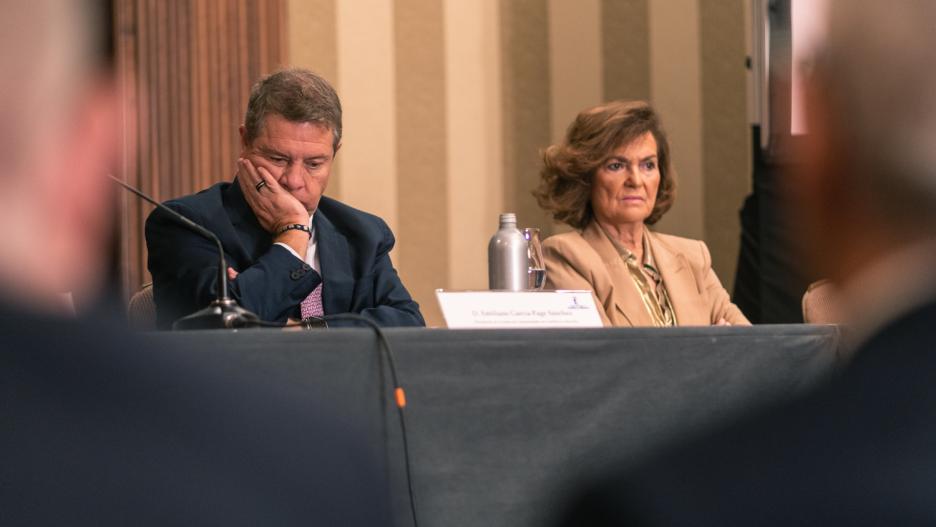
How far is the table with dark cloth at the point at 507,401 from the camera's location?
135 cm

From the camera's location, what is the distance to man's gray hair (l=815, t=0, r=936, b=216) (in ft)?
1.77

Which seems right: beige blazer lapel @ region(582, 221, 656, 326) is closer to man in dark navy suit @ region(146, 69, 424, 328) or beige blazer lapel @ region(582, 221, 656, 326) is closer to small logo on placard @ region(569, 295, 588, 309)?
man in dark navy suit @ region(146, 69, 424, 328)

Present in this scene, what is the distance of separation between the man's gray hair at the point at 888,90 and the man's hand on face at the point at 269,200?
182cm

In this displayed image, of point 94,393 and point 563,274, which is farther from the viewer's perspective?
point 563,274

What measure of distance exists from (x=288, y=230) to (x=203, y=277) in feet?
0.69

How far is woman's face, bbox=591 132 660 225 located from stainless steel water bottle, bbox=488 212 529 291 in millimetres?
921

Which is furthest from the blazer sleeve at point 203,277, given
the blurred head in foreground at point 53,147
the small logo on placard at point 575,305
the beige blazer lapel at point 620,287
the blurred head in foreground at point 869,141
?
the blurred head in foreground at point 869,141

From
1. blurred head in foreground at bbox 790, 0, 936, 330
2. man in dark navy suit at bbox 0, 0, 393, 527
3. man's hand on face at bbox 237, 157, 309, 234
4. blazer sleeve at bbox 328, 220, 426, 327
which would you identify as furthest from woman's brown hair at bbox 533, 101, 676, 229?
blurred head in foreground at bbox 790, 0, 936, 330

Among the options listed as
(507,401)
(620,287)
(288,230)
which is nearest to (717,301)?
(620,287)

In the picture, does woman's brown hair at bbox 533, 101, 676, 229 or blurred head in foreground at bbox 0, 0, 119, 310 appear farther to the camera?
woman's brown hair at bbox 533, 101, 676, 229

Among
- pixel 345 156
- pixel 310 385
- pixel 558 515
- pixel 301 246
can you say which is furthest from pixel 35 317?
pixel 345 156

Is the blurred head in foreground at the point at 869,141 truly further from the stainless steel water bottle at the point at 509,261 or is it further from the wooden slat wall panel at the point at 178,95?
the wooden slat wall panel at the point at 178,95

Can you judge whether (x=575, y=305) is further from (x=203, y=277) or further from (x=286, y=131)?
(x=286, y=131)

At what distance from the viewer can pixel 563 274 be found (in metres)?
2.81
